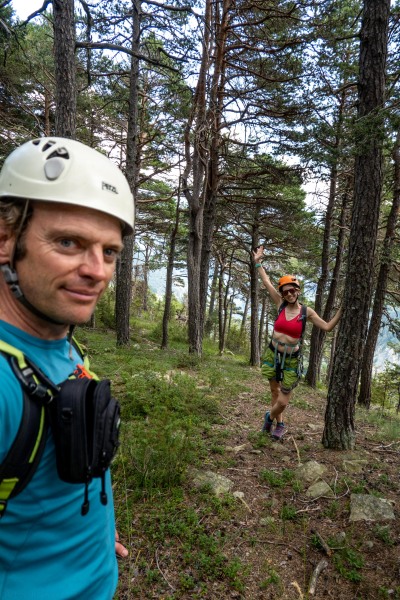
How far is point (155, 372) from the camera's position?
7762 mm

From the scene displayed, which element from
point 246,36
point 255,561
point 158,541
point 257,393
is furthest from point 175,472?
point 246,36

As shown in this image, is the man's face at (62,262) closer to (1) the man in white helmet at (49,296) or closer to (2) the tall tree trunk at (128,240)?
(1) the man in white helmet at (49,296)

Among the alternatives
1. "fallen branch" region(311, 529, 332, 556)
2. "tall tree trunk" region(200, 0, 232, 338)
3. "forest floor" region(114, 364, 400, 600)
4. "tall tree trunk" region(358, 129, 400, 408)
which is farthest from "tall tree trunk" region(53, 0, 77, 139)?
"tall tree trunk" region(358, 129, 400, 408)

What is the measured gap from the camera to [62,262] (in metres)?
1.15

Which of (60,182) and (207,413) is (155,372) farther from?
(60,182)

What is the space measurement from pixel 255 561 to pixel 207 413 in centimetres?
332

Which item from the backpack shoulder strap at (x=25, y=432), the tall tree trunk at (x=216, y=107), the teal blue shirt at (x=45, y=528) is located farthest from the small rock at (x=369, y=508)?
the tall tree trunk at (x=216, y=107)

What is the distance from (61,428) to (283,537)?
10.9ft

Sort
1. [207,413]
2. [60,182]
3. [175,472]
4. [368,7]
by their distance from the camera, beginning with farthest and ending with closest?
[207,413] → [368,7] → [175,472] → [60,182]

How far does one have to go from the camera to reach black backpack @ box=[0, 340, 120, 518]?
0.97m

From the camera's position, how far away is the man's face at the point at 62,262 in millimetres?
1146

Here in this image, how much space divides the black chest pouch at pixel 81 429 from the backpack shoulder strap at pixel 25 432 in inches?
1.8

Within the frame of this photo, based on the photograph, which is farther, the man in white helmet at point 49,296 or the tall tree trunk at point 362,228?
the tall tree trunk at point 362,228

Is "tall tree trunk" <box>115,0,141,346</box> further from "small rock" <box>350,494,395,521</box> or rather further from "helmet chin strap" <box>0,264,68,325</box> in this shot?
"helmet chin strap" <box>0,264,68,325</box>
